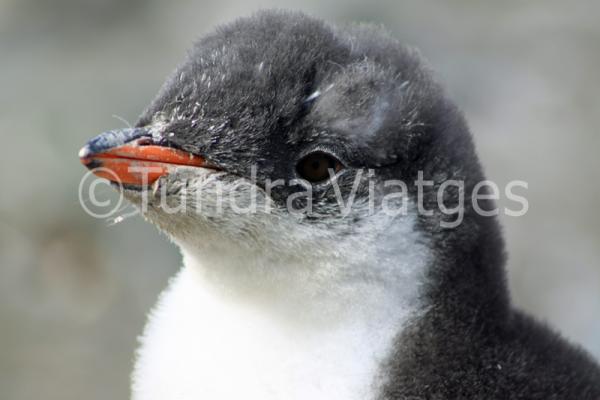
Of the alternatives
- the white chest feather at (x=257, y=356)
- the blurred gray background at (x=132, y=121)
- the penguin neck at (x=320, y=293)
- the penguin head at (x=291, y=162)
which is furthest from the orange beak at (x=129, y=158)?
the blurred gray background at (x=132, y=121)

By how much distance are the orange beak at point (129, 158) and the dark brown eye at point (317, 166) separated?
0.24 meters

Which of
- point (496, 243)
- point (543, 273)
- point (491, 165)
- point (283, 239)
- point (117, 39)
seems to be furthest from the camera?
point (117, 39)

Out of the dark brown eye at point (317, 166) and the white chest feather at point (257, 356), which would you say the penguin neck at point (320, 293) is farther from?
the dark brown eye at point (317, 166)

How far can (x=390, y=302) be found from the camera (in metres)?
1.91

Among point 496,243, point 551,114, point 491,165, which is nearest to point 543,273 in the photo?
point 491,165

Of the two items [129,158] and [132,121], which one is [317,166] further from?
[132,121]

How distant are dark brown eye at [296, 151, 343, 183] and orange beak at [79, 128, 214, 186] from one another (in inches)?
9.4

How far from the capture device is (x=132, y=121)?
5.08 meters

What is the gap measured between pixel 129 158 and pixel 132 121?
331 cm

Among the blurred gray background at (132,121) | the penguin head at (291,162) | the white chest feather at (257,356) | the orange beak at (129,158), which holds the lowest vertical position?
the white chest feather at (257,356)

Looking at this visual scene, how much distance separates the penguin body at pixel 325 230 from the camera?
6.22 ft

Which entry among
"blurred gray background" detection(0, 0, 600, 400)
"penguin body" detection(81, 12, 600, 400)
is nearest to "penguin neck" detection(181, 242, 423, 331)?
"penguin body" detection(81, 12, 600, 400)

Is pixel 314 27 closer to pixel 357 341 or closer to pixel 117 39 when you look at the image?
pixel 357 341

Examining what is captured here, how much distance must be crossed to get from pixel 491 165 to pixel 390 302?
3292 mm
